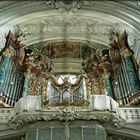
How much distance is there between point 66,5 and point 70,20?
74 centimetres

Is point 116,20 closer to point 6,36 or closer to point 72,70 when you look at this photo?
point 72,70

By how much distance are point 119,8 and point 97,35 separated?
187cm

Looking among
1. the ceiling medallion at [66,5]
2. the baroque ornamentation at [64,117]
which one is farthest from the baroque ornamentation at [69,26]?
the baroque ornamentation at [64,117]

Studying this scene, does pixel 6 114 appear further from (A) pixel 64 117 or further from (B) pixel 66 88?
(B) pixel 66 88

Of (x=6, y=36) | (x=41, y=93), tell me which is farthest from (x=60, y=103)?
(x=6, y=36)

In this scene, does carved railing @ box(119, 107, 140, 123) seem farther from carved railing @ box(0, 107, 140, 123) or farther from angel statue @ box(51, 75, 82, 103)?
angel statue @ box(51, 75, 82, 103)

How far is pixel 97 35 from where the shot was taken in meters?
15.1

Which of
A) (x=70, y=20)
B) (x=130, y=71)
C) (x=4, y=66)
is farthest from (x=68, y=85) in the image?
(x=70, y=20)

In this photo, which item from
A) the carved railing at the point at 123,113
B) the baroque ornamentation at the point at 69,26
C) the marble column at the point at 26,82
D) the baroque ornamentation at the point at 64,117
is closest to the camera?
the baroque ornamentation at the point at 64,117

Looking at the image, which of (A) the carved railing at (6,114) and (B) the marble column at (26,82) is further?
(B) the marble column at (26,82)

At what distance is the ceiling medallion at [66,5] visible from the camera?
46.0 feet

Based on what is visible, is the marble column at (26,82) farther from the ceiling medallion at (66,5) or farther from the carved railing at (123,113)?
the ceiling medallion at (66,5)

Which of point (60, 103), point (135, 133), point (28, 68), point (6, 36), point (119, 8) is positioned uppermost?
point (119, 8)

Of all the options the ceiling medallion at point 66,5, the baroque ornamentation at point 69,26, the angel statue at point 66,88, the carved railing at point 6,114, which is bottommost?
the carved railing at point 6,114
